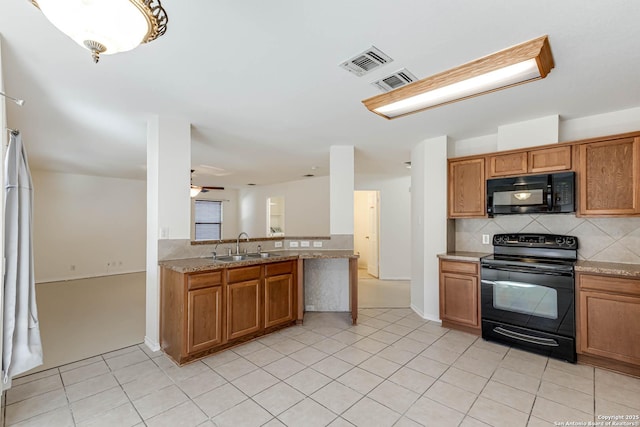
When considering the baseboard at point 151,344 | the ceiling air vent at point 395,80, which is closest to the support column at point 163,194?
the baseboard at point 151,344

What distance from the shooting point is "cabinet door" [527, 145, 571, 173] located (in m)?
3.00

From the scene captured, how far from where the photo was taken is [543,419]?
6.48 feet

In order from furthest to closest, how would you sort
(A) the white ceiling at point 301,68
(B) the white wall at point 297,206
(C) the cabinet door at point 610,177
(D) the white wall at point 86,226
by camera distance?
(B) the white wall at point 297,206 → (D) the white wall at point 86,226 → (C) the cabinet door at point 610,177 → (A) the white ceiling at point 301,68

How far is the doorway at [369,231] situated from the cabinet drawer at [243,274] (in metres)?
4.16

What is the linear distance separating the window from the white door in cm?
508

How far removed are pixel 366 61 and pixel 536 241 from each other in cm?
282

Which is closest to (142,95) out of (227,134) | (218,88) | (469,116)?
(218,88)

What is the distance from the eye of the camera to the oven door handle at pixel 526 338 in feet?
9.29

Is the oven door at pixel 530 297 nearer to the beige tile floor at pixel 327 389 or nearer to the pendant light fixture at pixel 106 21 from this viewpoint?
the beige tile floor at pixel 327 389

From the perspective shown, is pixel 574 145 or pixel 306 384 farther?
pixel 574 145

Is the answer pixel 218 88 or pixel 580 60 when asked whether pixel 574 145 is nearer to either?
pixel 580 60

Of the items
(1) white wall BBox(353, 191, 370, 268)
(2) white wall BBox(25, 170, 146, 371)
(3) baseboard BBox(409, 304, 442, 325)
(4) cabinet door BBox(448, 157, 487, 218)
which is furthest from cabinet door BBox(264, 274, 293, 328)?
(1) white wall BBox(353, 191, 370, 268)

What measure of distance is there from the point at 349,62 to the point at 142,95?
1896mm

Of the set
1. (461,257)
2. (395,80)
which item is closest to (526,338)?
(461,257)
